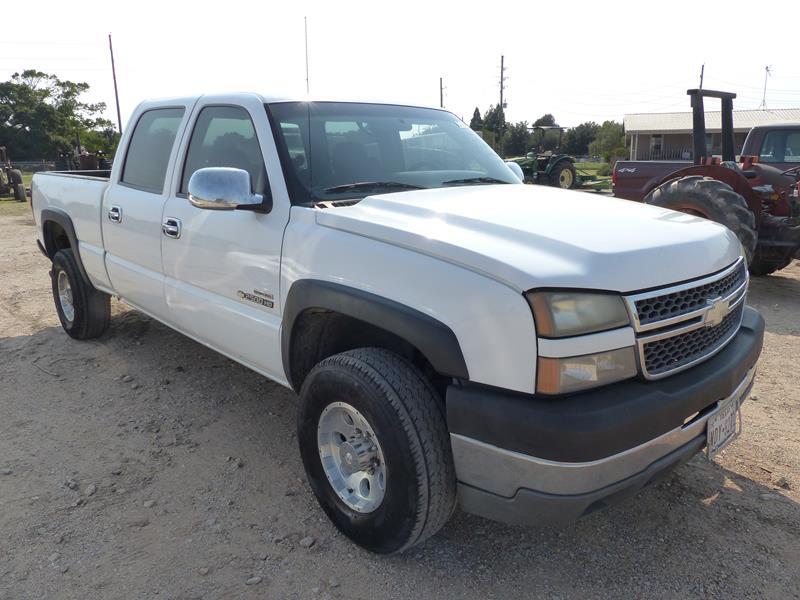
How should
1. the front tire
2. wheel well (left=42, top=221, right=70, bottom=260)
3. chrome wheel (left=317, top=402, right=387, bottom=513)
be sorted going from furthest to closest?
wheel well (left=42, top=221, right=70, bottom=260) < chrome wheel (left=317, top=402, right=387, bottom=513) < the front tire

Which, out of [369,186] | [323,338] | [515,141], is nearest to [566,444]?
[323,338]

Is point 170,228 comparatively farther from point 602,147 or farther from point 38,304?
point 602,147

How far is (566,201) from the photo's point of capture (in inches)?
117

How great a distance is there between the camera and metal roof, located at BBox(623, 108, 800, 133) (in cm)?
3559

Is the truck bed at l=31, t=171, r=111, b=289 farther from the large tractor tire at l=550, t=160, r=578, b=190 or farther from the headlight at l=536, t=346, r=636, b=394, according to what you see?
the large tractor tire at l=550, t=160, r=578, b=190

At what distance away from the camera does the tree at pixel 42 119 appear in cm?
6194

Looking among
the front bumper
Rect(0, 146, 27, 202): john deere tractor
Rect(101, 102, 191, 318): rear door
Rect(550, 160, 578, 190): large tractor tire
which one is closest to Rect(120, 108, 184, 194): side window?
Rect(101, 102, 191, 318): rear door

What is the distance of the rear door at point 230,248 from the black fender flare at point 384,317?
205 millimetres

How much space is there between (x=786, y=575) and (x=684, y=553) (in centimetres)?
37

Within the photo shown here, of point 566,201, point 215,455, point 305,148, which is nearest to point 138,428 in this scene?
point 215,455

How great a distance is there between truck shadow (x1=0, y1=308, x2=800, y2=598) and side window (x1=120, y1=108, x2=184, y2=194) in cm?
144

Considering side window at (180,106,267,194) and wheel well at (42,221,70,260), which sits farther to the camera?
wheel well at (42,221,70,260)

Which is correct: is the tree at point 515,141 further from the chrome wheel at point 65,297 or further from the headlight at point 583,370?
the headlight at point 583,370

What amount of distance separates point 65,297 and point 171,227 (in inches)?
99.2
